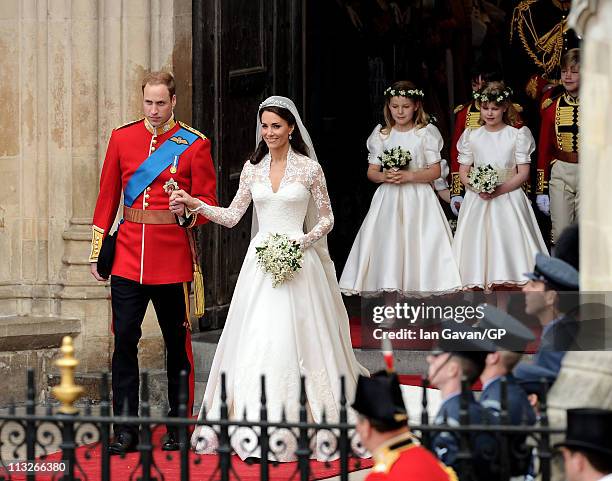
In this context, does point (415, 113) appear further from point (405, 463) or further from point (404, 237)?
point (405, 463)

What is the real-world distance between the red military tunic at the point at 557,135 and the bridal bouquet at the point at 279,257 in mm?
3458

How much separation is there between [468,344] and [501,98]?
19.2ft

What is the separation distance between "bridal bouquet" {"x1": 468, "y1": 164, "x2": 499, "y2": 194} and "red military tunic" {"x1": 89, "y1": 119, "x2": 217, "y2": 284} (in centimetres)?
301

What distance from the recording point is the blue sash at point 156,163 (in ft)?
31.3

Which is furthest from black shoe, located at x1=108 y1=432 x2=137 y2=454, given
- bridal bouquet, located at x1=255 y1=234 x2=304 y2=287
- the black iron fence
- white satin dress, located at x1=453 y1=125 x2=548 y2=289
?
white satin dress, located at x1=453 y1=125 x2=548 y2=289

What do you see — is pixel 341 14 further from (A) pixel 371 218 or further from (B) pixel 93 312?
(B) pixel 93 312

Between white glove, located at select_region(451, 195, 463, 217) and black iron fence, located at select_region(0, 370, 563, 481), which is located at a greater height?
white glove, located at select_region(451, 195, 463, 217)

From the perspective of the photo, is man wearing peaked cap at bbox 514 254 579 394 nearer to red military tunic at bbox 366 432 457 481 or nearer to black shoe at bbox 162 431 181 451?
red military tunic at bbox 366 432 457 481

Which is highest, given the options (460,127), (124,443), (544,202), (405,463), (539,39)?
(539,39)

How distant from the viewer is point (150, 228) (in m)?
9.63

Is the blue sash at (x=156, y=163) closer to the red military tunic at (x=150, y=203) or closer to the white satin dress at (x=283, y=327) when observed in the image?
the red military tunic at (x=150, y=203)

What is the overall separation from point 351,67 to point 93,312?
4.90 m

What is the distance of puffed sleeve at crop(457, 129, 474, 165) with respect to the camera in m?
A: 12.5

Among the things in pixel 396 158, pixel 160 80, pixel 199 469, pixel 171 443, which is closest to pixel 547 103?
pixel 396 158
